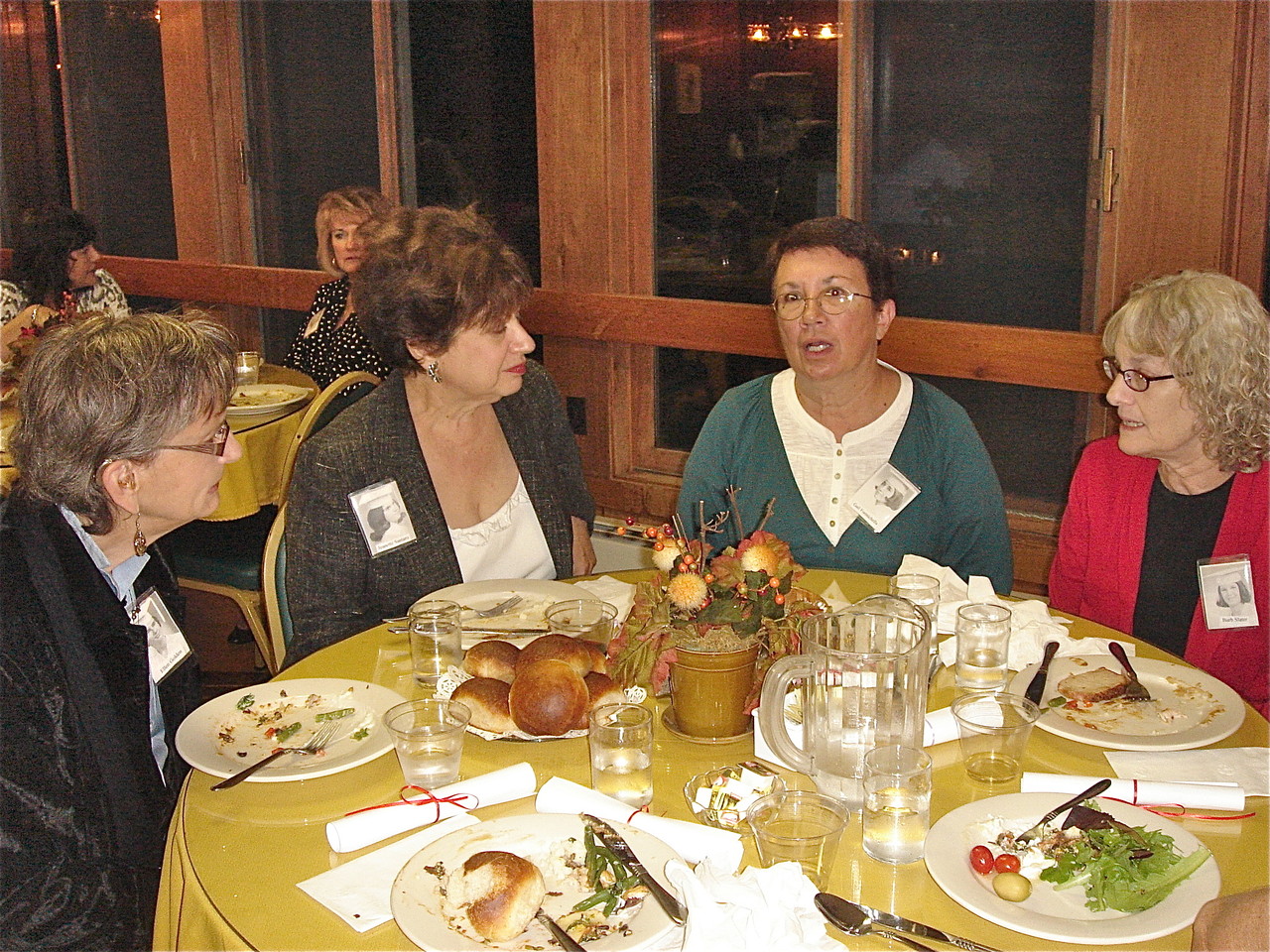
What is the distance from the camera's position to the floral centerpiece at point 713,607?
1.64m

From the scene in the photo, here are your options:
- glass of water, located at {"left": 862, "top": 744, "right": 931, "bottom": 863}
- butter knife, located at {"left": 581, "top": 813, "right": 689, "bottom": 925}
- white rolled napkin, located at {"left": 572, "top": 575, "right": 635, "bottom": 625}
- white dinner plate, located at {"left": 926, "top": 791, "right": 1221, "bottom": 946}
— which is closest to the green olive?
white dinner plate, located at {"left": 926, "top": 791, "right": 1221, "bottom": 946}

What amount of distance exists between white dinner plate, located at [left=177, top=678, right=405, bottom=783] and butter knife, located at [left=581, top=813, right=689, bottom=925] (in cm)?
39

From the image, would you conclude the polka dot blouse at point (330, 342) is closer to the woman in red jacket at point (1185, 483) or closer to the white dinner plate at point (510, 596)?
the white dinner plate at point (510, 596)

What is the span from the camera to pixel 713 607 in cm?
165

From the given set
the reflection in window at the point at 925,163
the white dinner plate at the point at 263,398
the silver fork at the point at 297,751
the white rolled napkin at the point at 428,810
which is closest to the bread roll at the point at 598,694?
the white rolled napkin at the point at 428,810

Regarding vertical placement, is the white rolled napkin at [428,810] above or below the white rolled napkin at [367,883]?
above

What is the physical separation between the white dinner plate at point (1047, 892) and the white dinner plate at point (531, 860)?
1.01ft

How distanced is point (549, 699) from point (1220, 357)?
142 cm

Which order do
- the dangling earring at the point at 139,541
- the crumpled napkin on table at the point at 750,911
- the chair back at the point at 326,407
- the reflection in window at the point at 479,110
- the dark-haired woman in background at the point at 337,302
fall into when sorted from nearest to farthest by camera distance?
the crumpled napkin on table at the point at 750,911 < the dangling earring at the point at 139,541 < the chair back at the point at 326,407 < the reflection in window at the point at 479,110 < the dark-haired woman in background at the point at 337,302

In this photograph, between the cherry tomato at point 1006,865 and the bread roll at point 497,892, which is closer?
the bread roll at point 497,892

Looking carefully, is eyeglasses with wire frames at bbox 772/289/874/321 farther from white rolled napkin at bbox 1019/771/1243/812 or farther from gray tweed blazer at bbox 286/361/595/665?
white rolled napkin at bbox 1019/771/1243/812

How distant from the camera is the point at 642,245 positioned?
4.12 metres

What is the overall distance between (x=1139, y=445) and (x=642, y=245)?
6.87ft

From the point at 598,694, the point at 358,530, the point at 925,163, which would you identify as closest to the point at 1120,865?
the point at 598,694
